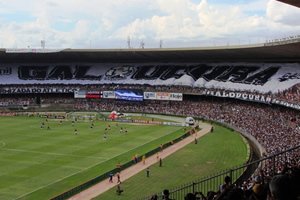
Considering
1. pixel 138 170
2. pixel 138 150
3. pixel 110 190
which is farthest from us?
pixel 138 150

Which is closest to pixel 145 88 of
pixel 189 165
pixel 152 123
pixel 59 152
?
pixel 152 123

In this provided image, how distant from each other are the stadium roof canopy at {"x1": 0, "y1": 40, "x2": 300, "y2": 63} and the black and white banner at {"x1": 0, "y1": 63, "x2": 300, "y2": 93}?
1363 mm

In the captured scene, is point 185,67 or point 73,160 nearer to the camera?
point 73,160

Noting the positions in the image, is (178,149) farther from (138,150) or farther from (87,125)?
(87,125)

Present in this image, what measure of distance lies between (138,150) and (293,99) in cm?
2135

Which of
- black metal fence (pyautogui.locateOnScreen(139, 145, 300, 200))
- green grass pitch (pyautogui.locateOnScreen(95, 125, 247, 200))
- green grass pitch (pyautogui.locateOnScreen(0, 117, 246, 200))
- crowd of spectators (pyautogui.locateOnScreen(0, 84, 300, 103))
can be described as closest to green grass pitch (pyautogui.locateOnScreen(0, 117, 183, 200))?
green grass pitch (pyautogui.locateOnScreen(0, 117, 246, 200))

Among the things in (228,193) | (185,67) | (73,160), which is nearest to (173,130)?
(73,160)

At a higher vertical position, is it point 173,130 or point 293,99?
point 293,99

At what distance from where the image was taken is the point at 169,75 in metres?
89.2

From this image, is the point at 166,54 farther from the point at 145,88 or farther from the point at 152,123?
the point at 152,123

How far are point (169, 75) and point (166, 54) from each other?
19.7ft

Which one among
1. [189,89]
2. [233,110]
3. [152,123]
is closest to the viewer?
[152,123]

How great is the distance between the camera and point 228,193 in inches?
286

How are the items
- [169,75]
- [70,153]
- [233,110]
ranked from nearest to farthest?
[70,153] < [233,110] < [169,75]
